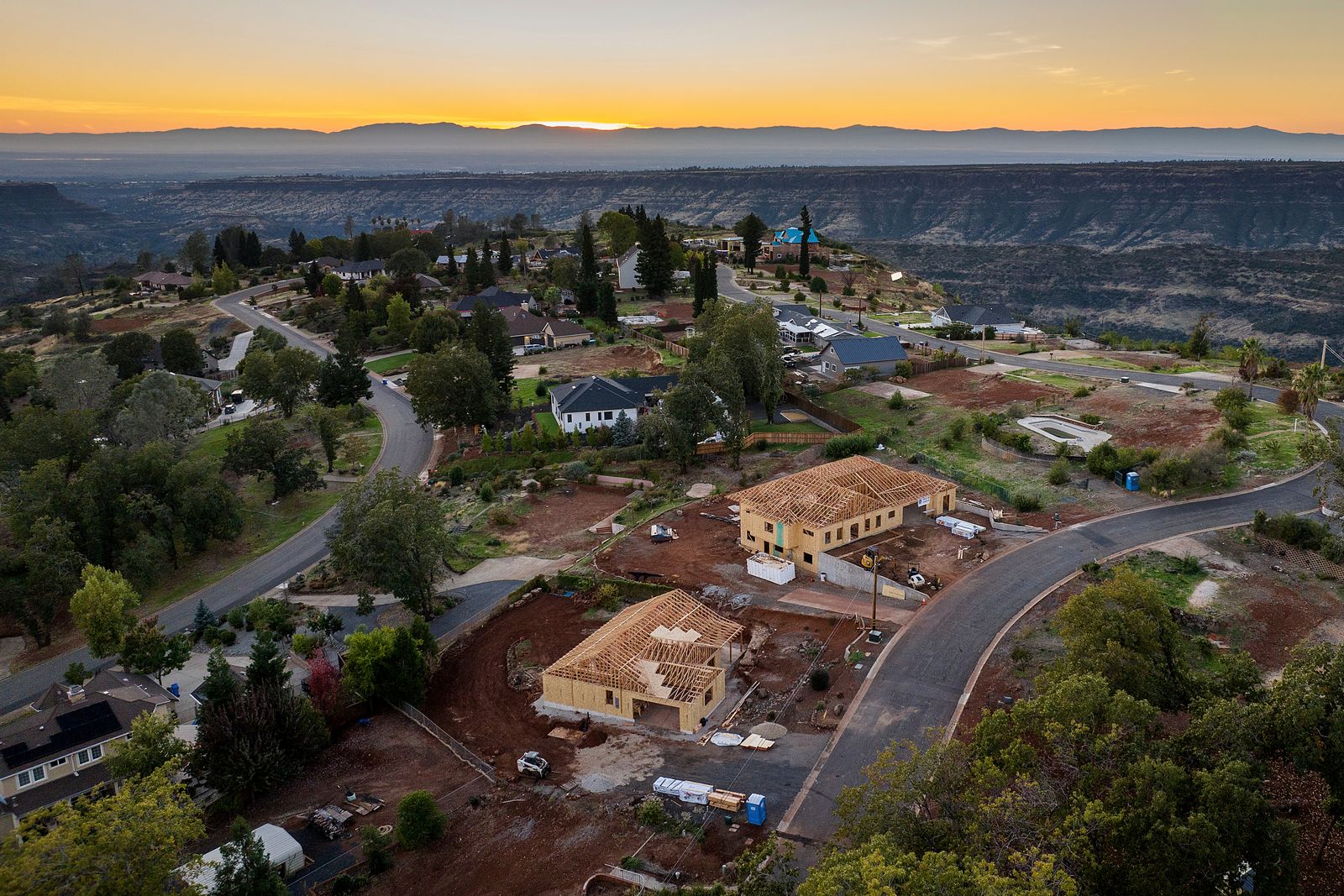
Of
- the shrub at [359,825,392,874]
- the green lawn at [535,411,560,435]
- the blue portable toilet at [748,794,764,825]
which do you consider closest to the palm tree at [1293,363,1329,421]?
the blue portable toilet at [748,794,764,825]

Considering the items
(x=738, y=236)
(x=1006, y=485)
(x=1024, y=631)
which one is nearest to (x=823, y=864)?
(x=1024, y=631)

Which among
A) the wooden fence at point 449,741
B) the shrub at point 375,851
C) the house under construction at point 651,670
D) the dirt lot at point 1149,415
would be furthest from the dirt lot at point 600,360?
the shrub at point 375,851

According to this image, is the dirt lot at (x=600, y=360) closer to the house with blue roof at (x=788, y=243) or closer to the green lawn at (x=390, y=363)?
the green lawn at (x=390, y=363)

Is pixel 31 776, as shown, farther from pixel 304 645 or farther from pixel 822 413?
pixel 822 413

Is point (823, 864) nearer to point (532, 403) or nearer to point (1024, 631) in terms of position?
point (1024, 631)

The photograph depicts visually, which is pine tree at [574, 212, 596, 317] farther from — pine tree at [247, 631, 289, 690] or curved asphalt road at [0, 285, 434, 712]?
pine tree at [247, 631, 289, 690]

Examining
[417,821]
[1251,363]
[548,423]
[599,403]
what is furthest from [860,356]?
[417,821]

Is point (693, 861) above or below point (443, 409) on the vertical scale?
below
